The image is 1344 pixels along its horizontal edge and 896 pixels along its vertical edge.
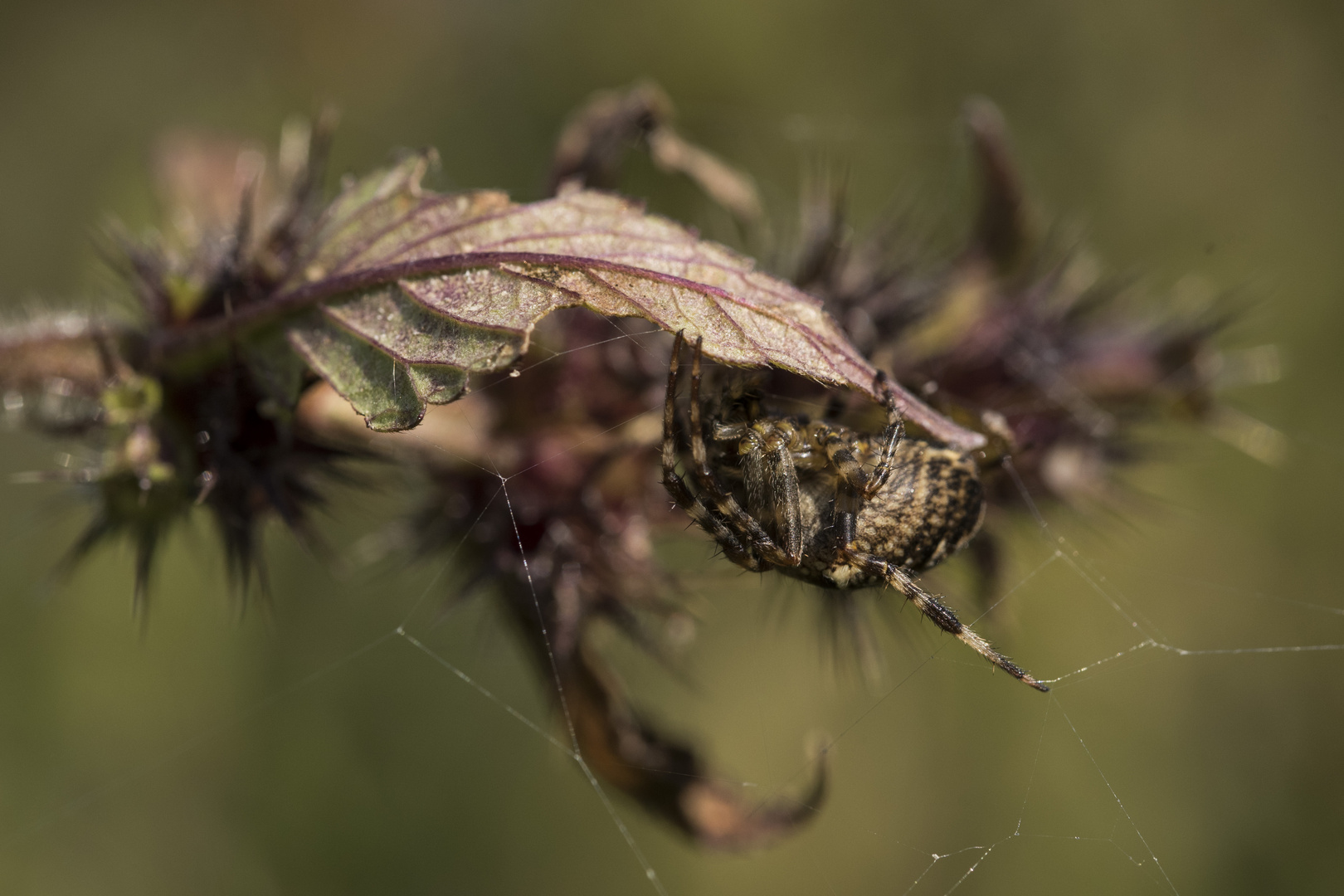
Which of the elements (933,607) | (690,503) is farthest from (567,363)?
(933,607)

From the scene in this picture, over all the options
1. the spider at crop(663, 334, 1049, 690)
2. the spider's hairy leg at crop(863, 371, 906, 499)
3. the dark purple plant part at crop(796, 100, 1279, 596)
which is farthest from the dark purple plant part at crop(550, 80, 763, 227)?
the spider's hairy leg at crop(863, 371, 906, 499)

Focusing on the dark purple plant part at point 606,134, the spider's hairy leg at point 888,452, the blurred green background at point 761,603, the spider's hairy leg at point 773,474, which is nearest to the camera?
the spider's hairy leg at point 888,452

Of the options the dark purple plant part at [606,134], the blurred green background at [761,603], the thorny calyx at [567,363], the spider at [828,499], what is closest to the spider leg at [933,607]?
the spider at [828,499]

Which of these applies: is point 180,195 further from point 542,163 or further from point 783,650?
point 783,650

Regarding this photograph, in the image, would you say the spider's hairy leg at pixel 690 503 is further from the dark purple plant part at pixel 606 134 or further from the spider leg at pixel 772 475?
the dark purple plant part at pixel 606 134

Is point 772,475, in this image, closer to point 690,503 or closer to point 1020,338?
point 690,503

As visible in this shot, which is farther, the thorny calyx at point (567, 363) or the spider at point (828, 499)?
the spider at point (828, 499)

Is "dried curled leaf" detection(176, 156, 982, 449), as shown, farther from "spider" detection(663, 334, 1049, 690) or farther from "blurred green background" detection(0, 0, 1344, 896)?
"blurred green background" detection(0, 0, 1344, 896)
